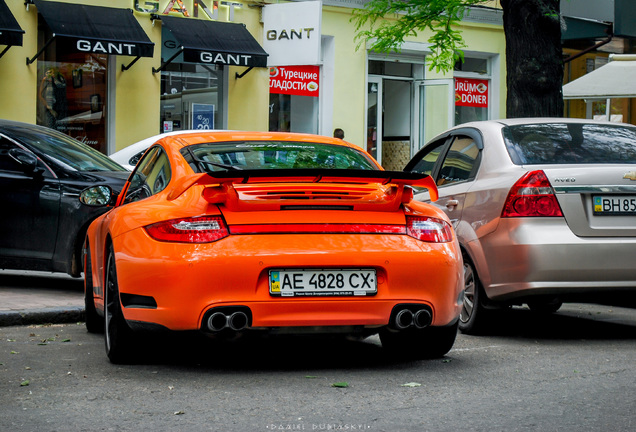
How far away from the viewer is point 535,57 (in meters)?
13.2

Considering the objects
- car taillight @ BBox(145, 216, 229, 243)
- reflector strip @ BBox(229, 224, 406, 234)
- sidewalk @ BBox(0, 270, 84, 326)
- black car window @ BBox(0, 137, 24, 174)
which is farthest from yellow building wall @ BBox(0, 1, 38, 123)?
reflector strip @ BBox(229, 224, 406, 234)

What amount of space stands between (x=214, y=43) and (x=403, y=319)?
1413cm

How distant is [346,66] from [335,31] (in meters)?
0.76

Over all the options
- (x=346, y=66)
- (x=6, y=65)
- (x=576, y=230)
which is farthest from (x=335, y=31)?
(x=576, y=230)

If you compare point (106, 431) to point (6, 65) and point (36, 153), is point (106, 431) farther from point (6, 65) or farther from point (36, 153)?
point (6, 65)

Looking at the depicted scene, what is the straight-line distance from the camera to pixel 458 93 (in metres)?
25.0

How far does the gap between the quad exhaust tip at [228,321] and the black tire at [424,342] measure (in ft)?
3.52

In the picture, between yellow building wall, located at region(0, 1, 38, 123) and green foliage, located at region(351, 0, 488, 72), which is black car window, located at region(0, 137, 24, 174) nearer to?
green foliage, located at region(351, 0, 488, 72)

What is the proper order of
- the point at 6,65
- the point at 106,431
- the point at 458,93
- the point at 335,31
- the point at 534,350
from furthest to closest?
the point at 458,93 < the point at 335,31 < the point at 6,65 < the point at 534,350 < the point at 106,431

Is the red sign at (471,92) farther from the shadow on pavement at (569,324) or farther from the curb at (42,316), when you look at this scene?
the curb at (42,316)

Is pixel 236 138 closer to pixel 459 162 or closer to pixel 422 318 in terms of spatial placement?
pixel 422 318

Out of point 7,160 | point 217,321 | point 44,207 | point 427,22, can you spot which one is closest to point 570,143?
point 217,321

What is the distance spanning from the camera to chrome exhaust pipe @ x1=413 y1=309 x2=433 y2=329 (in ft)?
19.2

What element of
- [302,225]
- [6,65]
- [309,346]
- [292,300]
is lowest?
[309,346]
